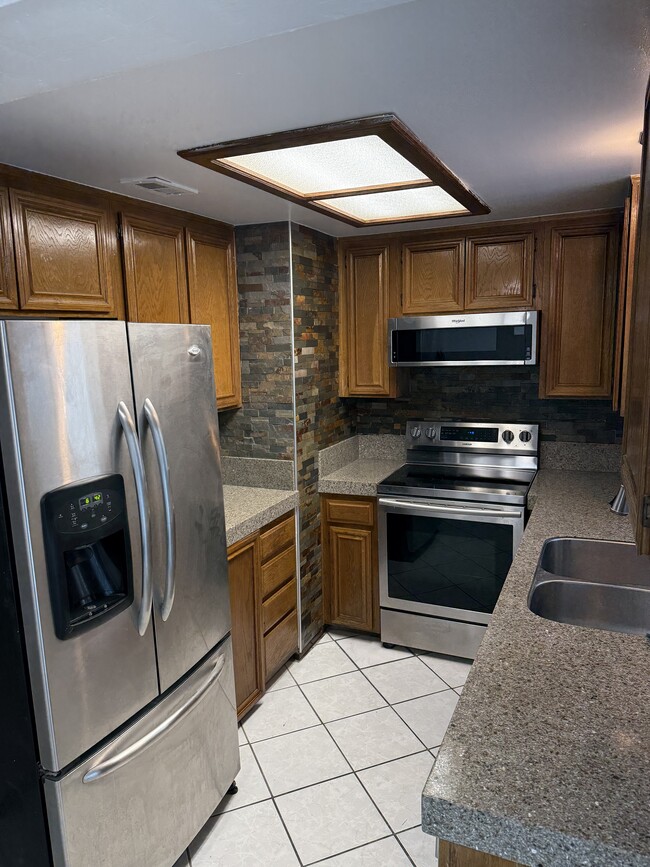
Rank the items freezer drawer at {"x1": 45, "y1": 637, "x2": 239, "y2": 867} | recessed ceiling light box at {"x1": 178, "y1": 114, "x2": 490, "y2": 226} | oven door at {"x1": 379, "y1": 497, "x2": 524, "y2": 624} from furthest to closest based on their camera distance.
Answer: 1. oven door at {"x1": 379, "y1": 497, "x2": 524, "y2": 624}
2. recessed ceiling light box at {"x1": 178, "y1": 114, "x2": 490, "y2": 226}
3. freezer drawer at {"x1": 45, "y1": 637, "x2": 239, "y2": 867}

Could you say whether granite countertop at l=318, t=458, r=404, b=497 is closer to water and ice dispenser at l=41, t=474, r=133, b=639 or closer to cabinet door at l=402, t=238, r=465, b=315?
cabinet door at l=402, t=238, r=465, b=315

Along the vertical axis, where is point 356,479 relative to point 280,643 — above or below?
above

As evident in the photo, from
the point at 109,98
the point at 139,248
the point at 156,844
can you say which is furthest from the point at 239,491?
the point at 109,98

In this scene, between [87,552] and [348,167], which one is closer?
[87,552]

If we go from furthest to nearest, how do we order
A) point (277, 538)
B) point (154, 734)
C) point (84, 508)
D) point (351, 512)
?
point (351, 512) → point (277, 538) → point (154, 734) → point (84, 508)

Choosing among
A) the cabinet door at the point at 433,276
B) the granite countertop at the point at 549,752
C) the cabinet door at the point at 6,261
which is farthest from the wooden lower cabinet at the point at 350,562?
the cabinet door at the point at 6,261

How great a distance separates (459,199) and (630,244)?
65 centimetres

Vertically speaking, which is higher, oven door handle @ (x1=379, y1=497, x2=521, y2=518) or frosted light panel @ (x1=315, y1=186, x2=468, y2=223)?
frosted light panel @ (x1=315, y1=186, x2=468, y2=223)

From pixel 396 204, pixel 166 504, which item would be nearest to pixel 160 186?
pixel 396 204

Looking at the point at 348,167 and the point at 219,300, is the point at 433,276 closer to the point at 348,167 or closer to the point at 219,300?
the point at 219,300

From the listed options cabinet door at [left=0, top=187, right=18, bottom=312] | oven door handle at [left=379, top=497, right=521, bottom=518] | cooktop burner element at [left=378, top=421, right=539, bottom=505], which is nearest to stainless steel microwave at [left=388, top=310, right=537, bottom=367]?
cooktop burner element at [left=378, top=421, right=539, bottom=505]

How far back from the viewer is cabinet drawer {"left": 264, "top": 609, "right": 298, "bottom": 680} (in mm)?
2871

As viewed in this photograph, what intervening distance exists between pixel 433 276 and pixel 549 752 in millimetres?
2528

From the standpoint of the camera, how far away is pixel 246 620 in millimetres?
2652
